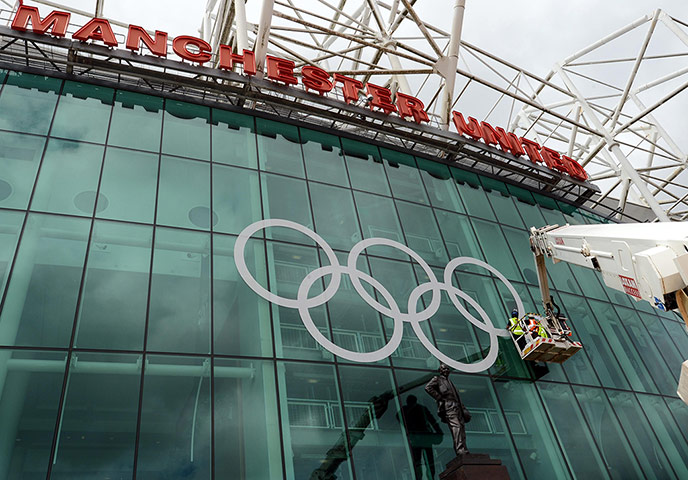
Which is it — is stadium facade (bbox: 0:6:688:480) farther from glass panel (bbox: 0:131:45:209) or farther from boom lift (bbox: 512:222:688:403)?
boom lift (bbox: 512:222:688:403)

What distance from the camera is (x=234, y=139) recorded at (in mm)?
23125

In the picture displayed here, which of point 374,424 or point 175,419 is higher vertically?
point 175,419

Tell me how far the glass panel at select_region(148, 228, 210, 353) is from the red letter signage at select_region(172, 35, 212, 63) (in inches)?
382

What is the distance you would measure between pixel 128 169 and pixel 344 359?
11079 millimetres

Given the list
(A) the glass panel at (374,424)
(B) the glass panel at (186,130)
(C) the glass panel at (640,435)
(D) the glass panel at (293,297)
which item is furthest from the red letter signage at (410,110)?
(C) the glass panel at (640,435)

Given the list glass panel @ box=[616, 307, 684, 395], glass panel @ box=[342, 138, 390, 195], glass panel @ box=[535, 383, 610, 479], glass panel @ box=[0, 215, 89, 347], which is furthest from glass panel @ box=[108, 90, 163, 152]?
glass panel @ box=[616, 307, 684, 395]

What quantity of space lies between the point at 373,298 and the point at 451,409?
528cm

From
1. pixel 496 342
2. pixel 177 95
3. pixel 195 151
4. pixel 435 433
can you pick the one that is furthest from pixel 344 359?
pixel 177 95

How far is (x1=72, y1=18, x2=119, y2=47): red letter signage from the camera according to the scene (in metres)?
21.9

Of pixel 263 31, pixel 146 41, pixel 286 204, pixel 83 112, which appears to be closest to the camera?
pixel 83 112

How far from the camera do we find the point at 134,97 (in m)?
22.5

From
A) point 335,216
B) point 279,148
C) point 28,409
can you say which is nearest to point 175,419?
point 28,409

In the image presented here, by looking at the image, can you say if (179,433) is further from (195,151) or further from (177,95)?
(177,95)

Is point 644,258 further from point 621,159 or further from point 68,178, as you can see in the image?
point 621,159
